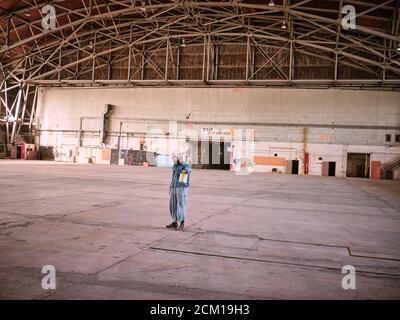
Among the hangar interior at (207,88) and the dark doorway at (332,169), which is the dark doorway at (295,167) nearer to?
the hangar interior at (207,88)

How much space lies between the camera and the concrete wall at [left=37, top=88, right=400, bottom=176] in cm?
3212

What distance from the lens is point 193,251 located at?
211 inches

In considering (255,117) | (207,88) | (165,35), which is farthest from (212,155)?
(165,35)

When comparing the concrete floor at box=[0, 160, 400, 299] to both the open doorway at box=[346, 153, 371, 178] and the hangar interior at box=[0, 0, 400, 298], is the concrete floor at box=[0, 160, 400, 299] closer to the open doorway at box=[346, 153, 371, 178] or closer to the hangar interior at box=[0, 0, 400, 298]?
the hangar interior at box=[0, 0, 400, 298]

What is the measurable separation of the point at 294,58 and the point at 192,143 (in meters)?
12.7

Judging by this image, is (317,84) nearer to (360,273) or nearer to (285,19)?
(285,19)

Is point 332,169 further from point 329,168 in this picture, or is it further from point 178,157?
point 178,157

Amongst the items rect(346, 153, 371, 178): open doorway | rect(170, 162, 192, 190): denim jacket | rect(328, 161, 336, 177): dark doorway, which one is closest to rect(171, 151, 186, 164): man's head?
rect(170, 162, 192, 190): denim jacket

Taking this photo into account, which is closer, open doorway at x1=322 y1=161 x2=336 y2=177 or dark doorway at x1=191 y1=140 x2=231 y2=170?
open doorway at x1=322 y1=161 x2=336 y2=177

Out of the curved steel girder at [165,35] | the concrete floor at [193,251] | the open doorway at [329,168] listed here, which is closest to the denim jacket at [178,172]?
the concrete floor at [193,251]

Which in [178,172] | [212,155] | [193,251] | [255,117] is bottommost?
[193,251]

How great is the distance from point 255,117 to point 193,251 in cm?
3005

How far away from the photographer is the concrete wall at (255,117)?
3212 centimetres

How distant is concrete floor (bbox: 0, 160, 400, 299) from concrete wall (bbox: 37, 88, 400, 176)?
79.5ft
